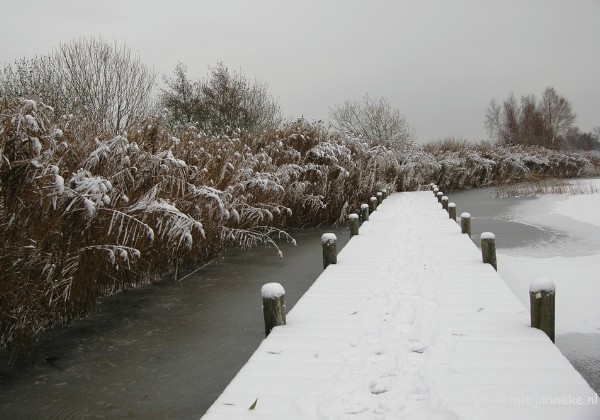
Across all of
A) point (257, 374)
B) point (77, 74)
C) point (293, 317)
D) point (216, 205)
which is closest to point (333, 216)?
point (216, 205)

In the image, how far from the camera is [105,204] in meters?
4.92

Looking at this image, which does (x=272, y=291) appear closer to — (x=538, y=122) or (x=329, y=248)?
(x=329, y=248)

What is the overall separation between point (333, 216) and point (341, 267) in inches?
244

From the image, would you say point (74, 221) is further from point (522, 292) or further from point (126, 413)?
point (522, 292)

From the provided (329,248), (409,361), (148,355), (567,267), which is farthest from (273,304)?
(567,267)

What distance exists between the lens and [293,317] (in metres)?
4.33

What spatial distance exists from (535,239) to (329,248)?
5.03 m

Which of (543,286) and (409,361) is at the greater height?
(543,286)

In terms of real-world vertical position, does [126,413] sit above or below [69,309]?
below

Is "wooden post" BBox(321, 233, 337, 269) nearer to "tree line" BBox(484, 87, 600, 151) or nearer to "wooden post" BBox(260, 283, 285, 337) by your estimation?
"wooden post" BBox(260, 283, 285, 337)

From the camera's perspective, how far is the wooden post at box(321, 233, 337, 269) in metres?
6.45

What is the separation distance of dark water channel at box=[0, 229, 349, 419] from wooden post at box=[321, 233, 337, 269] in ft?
1.47

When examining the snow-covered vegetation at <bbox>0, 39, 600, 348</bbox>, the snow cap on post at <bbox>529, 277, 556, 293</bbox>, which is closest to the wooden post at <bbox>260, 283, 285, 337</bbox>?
the snow-covered vegetation at <bbox>0, 39, 600, 348</bbox>

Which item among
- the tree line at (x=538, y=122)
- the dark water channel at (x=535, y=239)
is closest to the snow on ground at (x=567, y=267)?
the dark water channel at (x=535, y=239)
